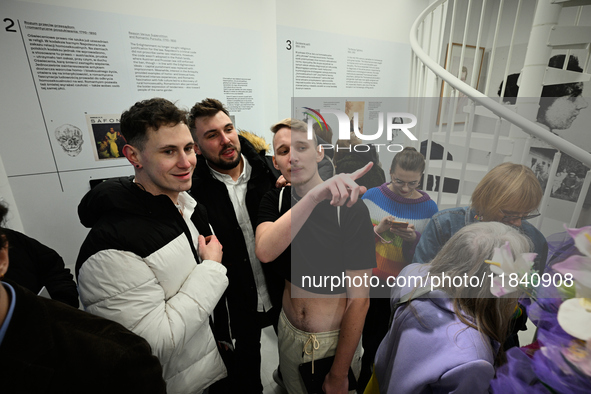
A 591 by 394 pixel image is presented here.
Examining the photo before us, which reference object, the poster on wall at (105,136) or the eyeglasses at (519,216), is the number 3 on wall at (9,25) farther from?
the eyeglasses at (519,216)

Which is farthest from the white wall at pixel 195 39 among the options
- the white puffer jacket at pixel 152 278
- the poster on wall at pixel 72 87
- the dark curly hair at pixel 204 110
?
the white puffer jacket at pixel 152 278

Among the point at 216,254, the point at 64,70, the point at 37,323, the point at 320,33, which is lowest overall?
the point at 216,254

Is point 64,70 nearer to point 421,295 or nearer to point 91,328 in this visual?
point 91,328

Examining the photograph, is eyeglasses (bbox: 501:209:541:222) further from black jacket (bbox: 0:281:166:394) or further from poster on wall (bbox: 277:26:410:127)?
poster on wall (bbox: 277:26:410:127)

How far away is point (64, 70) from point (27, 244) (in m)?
1.18

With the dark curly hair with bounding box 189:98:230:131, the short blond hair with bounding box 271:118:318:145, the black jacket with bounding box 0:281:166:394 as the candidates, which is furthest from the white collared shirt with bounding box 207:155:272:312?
the black jacket with bounding box 0:281:166:394

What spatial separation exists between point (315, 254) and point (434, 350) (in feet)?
1.45

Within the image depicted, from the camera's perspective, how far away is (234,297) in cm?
150

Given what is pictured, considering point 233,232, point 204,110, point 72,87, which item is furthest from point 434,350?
point 72,87

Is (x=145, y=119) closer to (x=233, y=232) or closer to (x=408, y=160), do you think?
(x=233, y=232)

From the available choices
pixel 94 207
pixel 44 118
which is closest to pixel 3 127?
pixel 44 118

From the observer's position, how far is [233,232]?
1425mm

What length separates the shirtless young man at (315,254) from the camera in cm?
85

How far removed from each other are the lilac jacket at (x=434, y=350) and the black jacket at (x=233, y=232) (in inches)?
28.8
